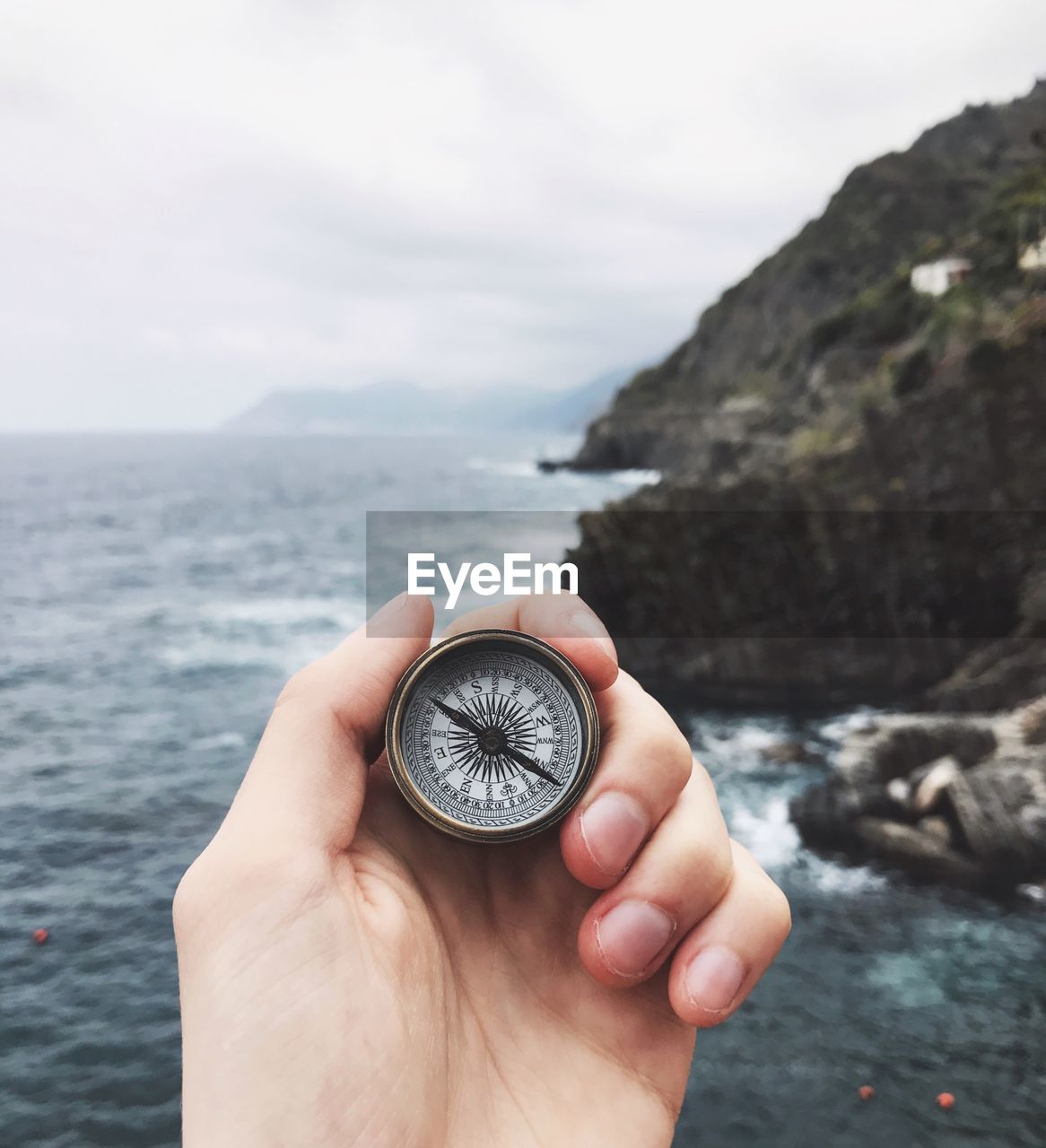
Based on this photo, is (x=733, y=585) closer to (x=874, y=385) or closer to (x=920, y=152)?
(x=874, y=385)

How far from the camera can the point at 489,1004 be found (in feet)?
8.29

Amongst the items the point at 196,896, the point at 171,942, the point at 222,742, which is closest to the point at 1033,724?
the point at 171,942

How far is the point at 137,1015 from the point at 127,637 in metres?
23.9

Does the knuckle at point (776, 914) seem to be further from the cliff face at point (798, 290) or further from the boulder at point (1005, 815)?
the cliff face at point (798, 290)

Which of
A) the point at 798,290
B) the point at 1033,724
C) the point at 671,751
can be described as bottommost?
the point at 1033,724

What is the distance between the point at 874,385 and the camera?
128ft

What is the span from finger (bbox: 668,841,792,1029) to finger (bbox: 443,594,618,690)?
26.3 inches

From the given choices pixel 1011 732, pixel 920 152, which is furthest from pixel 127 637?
pixel 920 152

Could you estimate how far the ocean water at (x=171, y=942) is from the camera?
11.2m

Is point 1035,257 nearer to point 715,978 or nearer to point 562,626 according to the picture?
point 562,626

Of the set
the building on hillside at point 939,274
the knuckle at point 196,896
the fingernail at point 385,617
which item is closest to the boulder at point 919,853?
the fingernail at point 385,617

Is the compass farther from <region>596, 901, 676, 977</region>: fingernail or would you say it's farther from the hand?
<region>596, 901, 676, 977</region>: fingernail

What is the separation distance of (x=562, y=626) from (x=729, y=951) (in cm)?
97

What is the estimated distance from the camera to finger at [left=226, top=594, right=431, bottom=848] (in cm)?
226
